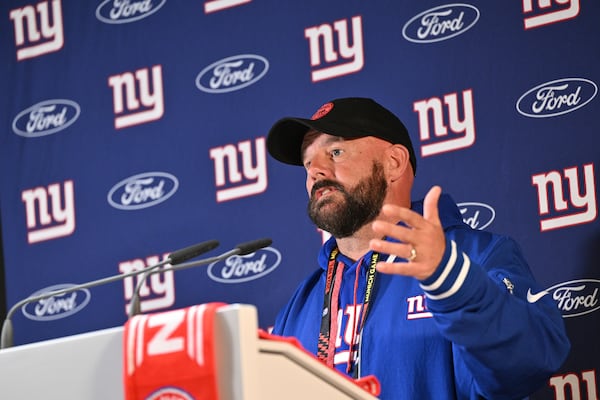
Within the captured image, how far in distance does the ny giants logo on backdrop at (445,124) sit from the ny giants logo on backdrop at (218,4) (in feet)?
2.98

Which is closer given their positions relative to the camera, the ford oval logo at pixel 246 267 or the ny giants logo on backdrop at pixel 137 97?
the ford oval logo at pixel 246 267

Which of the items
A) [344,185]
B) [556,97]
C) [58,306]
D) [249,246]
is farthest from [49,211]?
[556,97]

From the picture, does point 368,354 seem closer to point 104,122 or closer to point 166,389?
point 166,389

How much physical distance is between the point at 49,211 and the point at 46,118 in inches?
16.0

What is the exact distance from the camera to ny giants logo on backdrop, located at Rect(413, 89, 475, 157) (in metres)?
3.45

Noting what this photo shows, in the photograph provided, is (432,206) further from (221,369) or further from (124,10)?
(124,10)

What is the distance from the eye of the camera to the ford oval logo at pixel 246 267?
3736 mm

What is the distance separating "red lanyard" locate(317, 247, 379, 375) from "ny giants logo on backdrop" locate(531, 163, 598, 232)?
2.43 ft

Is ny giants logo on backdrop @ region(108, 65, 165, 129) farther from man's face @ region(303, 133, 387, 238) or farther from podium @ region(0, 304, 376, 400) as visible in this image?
podium @ region(0, 304, 376, 400)

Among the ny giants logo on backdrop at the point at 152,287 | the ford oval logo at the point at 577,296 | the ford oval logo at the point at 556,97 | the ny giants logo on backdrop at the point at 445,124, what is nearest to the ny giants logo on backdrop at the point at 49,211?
the ny giants logo on backdrop at the point at 152,287

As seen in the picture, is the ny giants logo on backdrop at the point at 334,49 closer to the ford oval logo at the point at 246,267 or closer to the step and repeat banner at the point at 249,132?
the step and repeat banner at the point at 249,132

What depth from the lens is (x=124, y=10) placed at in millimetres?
4164

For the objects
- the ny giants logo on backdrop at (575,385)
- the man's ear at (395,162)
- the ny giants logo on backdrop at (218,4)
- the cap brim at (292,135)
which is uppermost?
the ny giants logo on backdrop at (218,4)

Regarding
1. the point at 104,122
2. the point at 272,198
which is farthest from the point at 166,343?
the point at 104,122
